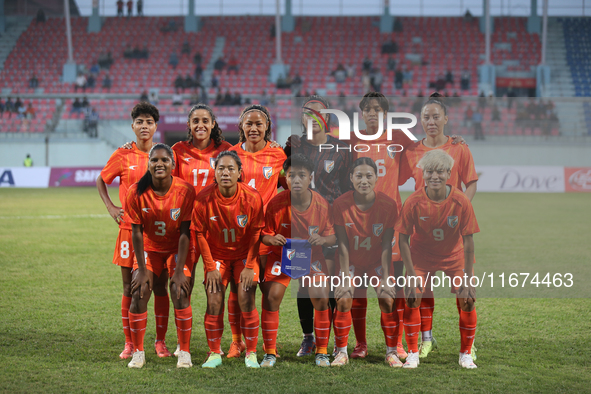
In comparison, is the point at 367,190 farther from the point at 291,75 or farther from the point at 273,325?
the point at 291,75

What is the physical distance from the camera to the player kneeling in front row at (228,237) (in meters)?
4.14

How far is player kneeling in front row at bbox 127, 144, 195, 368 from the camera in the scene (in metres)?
4.14

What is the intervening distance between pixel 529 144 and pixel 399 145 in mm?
8658

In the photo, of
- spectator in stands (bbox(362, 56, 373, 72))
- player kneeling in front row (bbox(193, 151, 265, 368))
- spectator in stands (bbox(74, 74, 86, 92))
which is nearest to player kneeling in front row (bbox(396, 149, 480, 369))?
player kneeling in front row (bbox(193, 151, 265, 368))

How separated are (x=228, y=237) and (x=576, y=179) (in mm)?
15367

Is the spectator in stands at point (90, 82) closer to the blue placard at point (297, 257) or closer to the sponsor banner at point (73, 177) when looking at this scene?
the sponsor banner at point (73, 177)

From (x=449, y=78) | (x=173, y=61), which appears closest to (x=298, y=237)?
(x=449, y=78)

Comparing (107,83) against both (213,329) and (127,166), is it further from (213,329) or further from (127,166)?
(213,329)

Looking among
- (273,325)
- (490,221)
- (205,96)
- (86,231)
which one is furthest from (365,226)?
(205,96)

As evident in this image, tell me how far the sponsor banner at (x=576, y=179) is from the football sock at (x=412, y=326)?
14063 mm

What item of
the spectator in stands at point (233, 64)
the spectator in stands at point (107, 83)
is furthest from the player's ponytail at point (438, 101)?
the spectator in stands at point (107, 83)

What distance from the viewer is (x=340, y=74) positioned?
28.3 meters

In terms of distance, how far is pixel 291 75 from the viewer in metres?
29.1

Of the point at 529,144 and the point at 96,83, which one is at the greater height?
the point at 96,83
